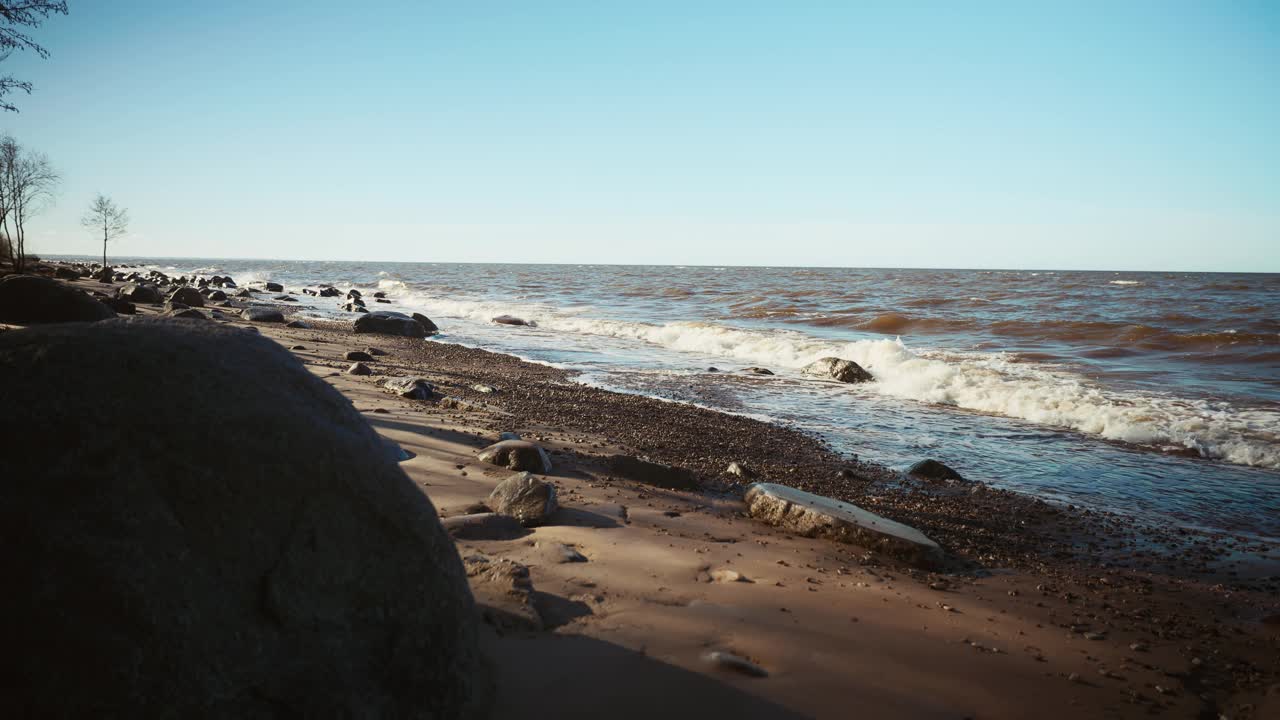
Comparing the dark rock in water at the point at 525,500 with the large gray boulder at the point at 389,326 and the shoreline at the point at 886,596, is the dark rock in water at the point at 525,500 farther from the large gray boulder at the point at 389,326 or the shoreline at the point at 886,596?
the large gray boulder at the point at 389,326

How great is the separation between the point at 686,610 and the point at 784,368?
42.3ft

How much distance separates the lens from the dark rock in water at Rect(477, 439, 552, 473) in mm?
5656

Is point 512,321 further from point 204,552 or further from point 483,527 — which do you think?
point 204,552

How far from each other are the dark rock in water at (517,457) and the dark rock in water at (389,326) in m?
13.9

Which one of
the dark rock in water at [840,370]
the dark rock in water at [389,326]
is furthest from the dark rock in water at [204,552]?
the dark rock in water at [389,326]

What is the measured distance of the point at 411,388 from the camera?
8594 millimetres

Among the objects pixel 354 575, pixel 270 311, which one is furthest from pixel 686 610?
pixel 270 311

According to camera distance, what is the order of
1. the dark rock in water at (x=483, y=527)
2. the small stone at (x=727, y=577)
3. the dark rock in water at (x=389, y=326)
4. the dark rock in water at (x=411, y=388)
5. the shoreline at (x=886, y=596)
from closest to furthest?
Result: the shoreline at (x=886, y=596), the small stone at (x=727, y=577), the dark rock in water at (x=483, y=527), the dark rock in water at (x=411, y=388), the dark rock in water at (x=389, y=326)

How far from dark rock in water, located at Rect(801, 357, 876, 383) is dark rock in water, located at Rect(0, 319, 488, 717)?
12622 mm

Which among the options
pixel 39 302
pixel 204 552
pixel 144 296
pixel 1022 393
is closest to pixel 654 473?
pixel 204 552

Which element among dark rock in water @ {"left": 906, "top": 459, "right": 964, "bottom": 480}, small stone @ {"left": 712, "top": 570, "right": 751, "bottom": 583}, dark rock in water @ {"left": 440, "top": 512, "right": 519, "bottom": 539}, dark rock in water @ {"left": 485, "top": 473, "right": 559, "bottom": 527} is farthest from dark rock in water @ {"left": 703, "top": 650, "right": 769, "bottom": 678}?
dark rock in water @ {"left": 906, "top": 459, "right": 964, "bottom": 480}

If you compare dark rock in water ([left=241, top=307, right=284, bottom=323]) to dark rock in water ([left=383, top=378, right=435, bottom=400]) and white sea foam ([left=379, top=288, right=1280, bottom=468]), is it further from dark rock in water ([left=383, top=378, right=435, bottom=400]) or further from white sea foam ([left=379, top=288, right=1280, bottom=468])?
dark rock in water ([left=383, top=378, right=435, bottom=400])

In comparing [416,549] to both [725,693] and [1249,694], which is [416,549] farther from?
[1249,694]

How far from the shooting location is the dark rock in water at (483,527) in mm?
3963
